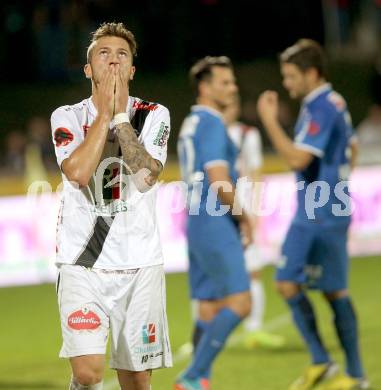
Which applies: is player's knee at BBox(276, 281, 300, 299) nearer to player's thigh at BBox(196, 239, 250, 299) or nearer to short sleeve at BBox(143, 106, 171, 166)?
player's thigh at BBox(196, 239, 250, 299)

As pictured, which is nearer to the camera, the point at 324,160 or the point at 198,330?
the point at 324,160

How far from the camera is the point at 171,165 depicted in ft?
47.7

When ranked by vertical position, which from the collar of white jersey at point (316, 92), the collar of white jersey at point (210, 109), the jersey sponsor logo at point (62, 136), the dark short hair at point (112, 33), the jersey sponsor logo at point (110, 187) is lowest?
the jersey sponsor logo at point (110, 187)

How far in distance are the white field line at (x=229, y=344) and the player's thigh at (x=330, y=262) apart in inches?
60.6

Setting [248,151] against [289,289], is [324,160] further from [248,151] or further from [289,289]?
[248,151]

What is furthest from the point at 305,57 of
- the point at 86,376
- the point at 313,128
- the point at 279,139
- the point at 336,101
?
the point at 86,376

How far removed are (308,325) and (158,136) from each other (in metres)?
2.68

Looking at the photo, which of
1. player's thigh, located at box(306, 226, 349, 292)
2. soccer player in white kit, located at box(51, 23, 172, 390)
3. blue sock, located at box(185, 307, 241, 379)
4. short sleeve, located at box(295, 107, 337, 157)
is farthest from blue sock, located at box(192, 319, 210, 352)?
soccer player in white kit, located at box(51, 23, 172, 390)

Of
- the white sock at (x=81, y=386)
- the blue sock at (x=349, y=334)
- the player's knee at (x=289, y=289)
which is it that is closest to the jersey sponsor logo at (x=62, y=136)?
the white sock at (x=81, y=386)

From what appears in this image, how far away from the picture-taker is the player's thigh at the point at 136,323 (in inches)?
197

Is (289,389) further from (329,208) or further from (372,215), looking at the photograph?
(372,215)

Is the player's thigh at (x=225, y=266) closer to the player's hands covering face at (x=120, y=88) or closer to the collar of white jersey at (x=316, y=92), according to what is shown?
the collar of white jersey at (x=316, y=92)

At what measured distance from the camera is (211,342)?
6816mm

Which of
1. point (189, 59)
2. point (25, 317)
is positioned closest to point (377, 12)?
point (189, 59)
